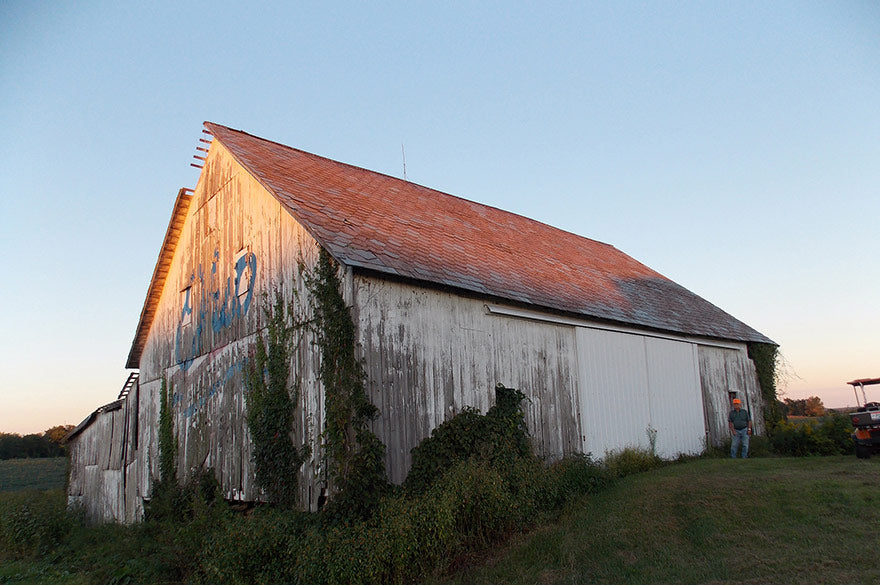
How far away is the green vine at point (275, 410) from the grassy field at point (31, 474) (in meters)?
23.7

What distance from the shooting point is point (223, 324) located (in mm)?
12930

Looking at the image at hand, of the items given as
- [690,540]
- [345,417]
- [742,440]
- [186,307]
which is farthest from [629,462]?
[186,307]

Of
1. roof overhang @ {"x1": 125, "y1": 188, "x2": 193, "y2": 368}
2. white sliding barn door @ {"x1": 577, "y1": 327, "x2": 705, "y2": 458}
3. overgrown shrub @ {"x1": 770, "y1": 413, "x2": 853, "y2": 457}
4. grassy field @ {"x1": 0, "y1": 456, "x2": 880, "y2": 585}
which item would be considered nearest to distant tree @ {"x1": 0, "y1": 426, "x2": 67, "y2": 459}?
A: roof overhang @ {"x1": 125, "y1": 188, "x2": 193, "y2": 368}

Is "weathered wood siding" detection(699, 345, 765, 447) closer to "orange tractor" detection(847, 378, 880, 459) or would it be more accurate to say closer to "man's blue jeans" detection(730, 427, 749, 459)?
"man's blue jeans" detection(730, 427, 749, 459)

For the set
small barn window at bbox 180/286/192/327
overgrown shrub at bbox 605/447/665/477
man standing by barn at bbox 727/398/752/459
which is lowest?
overgrown shrub at bbox 605/447/665/477

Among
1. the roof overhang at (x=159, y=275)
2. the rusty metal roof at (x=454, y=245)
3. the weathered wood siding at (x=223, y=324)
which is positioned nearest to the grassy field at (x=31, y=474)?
the roof overhang at (x=159, y=275)

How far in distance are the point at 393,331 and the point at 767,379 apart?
52.6ft

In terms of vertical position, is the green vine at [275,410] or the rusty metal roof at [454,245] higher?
the rusty metal roof at [454,245]

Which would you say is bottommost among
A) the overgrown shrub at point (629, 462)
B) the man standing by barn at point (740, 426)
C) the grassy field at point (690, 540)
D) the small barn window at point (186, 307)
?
the grassy field at point (690, 540)

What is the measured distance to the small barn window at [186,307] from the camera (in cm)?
1467

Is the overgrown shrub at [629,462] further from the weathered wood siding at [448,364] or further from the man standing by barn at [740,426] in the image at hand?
the man standing by barn at [740,426]

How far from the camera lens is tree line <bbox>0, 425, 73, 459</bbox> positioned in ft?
164

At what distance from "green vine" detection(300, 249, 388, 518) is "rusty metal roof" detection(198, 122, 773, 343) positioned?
0.89 m

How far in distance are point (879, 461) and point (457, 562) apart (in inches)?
358
